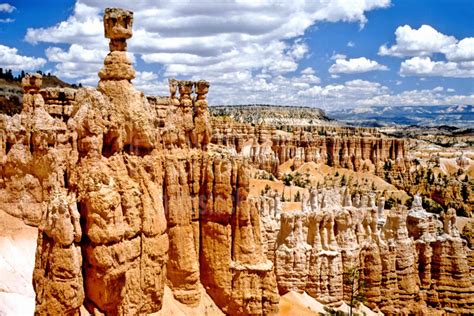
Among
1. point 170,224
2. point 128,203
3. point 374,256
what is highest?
point 128,203

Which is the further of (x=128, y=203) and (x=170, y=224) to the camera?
(x=170, y=224)

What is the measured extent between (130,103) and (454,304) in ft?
79.0

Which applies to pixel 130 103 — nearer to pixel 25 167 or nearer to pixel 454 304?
pixel 25 167

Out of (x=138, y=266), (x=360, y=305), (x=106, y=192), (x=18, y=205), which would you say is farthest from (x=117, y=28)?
(x=360, y=305)

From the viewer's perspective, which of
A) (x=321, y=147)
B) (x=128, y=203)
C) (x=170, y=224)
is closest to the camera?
(x=128, y=203)

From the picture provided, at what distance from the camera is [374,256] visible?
28.5 meters

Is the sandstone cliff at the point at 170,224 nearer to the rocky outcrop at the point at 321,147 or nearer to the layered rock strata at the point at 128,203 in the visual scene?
the layered rock strata at the point at 128,203

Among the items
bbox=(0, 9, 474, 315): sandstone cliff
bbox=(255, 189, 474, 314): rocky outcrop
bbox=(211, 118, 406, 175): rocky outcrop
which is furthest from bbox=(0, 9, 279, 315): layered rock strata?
bbox=(211, 118, 406, 175): rocky outcrop

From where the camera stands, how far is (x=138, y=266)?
15.2 metres

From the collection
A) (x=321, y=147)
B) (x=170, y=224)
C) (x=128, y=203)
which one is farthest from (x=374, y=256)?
(x=321, y=147)

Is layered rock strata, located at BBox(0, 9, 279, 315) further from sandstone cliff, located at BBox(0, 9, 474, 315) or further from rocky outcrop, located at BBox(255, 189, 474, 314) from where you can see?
rocky outcrop, located at BBox(255, 189, 474, 314)

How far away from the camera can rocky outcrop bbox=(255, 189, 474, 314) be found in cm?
2680

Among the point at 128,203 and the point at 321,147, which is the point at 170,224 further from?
the point at 321,147

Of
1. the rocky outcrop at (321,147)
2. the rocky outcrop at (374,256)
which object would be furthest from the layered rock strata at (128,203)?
the rocky outcrop at (321,147)
